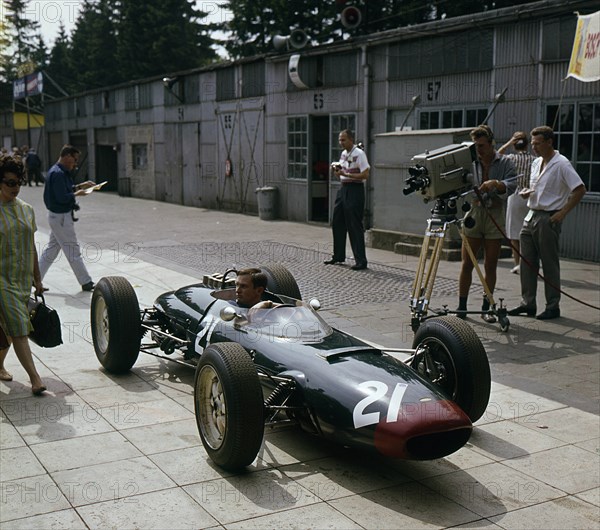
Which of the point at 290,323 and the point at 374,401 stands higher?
the point at 290,323

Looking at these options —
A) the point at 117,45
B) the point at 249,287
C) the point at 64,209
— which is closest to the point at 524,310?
the point at 249,287

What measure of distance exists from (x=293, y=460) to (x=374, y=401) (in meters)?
0.77

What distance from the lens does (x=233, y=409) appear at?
15.3 feet

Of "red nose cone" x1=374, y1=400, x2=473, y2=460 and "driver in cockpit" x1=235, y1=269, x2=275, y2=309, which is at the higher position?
"driver in cockpit" x1=235, y1=269, x2=275, y2=309

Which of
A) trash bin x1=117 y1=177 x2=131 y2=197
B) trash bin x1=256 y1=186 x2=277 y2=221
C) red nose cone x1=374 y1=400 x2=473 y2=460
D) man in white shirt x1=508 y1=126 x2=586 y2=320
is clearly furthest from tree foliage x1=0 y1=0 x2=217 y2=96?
red nose cone x1=374 y1=400 x2=473 y2=460

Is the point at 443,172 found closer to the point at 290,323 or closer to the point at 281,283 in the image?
the point at 281,283

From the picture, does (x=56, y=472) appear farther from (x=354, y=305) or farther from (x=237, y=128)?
(x=237, y=128)

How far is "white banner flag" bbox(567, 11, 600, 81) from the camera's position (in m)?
11.0

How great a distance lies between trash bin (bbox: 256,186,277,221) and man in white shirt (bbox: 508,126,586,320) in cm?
1179

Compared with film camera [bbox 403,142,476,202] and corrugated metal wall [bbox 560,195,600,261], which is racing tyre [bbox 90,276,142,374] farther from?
corrugated metal wall [bbox 560,195,600,261]

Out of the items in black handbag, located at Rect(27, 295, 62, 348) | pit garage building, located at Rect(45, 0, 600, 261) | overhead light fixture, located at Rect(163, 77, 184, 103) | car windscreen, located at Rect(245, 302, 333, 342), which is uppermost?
overhead light fixture, located at Rect(163, 77, 184, 103)

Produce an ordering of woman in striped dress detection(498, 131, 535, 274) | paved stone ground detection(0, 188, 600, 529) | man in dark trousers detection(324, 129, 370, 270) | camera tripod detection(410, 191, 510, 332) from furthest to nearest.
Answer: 1. man in dark trousers detection(324, 129, 370, 270)
2. woman in striped dress detection(498, 131, 535, 274)
3. camera tripod detection(410, 191, 510, 332)
4. paved stone ground detection(0, 188, 600, 529)

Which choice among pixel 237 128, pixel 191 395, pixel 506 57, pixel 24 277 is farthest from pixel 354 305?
pixel 237 128

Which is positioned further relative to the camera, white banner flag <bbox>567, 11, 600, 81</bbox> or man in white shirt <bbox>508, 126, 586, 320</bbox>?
white banner flag <bbox>567, 11, 600, 81</bbox>
